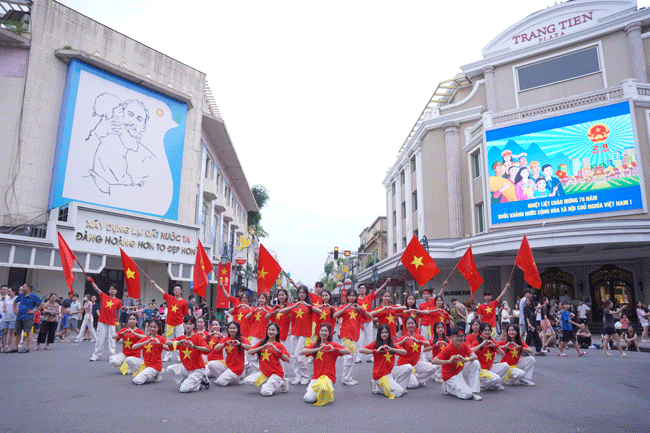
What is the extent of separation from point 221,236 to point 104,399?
91.4 ft

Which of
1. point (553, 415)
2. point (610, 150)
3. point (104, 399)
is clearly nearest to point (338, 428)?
point (553, 415)

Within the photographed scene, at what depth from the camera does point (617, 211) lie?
2052 centimetres

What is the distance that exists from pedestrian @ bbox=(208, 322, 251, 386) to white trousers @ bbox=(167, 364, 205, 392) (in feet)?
1.68

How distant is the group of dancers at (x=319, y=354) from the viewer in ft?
23.5

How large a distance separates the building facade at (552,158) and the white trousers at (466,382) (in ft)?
40.3

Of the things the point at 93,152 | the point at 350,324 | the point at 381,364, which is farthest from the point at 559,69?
the point at 93,152

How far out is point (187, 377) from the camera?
7.54m

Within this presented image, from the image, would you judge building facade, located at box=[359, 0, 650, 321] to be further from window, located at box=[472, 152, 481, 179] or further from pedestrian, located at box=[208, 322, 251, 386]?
pedestrian, located at box=[208, 322, 251, 386]

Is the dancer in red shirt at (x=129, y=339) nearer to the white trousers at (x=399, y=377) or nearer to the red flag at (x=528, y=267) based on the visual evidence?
the white trousers at (x=399, y=377)

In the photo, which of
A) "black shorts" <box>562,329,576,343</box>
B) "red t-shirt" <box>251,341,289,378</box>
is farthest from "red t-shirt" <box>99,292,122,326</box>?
"black shorts" <box>562,329,576,343</box>

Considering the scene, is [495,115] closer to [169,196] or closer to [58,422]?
[169,196]

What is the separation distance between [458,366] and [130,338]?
6.07 meters

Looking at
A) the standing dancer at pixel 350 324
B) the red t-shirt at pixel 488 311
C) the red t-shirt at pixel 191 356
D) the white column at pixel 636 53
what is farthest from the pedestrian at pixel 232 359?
the white column at pixel 636 53

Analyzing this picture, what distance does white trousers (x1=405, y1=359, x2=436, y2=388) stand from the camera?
804cm
